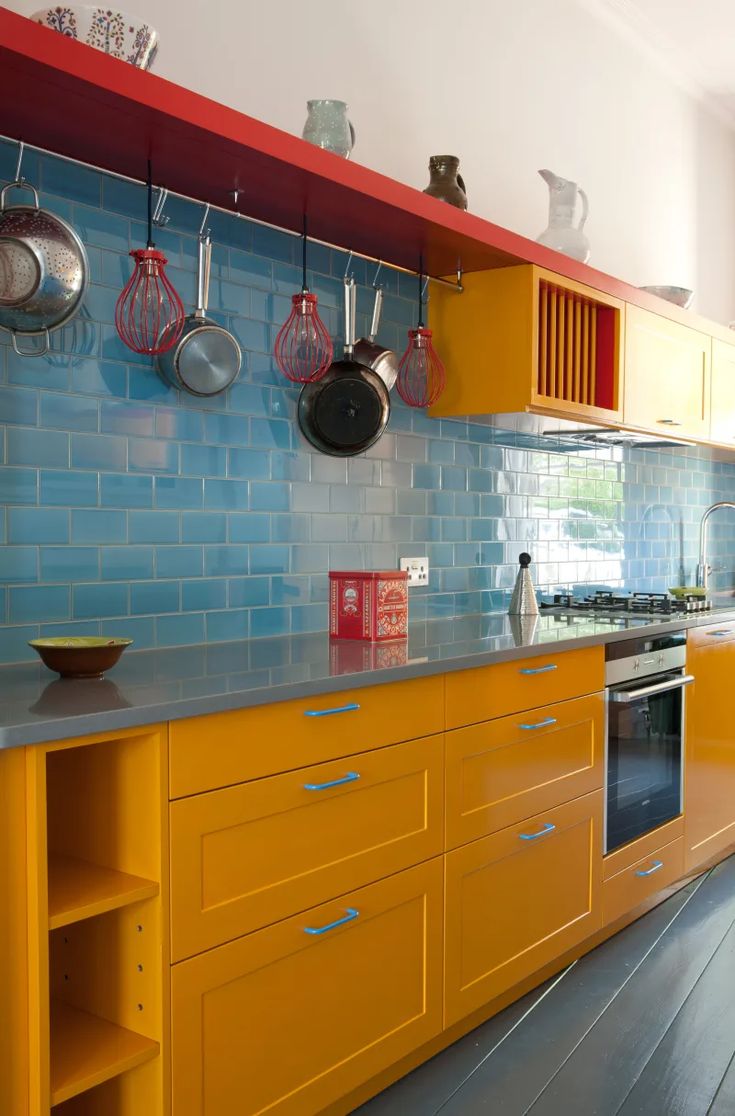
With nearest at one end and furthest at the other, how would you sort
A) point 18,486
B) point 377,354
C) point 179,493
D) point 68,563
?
1. point 18,486
2. point 68,563
3. point 179,493
4. point 377,354

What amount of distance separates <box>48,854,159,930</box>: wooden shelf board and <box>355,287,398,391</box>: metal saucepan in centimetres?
163

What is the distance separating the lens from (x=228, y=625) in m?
2.65

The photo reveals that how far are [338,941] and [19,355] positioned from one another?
4.38 ft

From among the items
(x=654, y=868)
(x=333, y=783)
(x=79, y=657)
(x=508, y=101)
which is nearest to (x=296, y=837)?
(x=333, y=783)

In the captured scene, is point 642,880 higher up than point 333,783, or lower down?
lower down

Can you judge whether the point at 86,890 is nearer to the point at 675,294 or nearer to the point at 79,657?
the point at 79,657

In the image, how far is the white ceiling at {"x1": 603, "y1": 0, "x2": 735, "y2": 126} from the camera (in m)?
4.27

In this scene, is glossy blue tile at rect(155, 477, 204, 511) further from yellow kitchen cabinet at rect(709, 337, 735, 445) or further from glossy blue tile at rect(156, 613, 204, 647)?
yellow kitchen cabinet at rect(709, 337, 735, 445)

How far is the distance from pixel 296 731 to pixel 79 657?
42 cm

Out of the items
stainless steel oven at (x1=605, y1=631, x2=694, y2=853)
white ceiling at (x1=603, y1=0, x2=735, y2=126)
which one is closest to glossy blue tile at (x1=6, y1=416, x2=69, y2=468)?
stainless steel oven at (x1=605, y1=631, x2=694, y2=853)

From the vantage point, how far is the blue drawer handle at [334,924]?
2.00 m

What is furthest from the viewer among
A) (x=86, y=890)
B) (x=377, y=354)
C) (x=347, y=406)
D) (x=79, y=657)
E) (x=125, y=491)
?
(x=377, y=354)

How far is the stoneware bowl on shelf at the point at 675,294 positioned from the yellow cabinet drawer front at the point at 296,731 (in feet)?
8.14

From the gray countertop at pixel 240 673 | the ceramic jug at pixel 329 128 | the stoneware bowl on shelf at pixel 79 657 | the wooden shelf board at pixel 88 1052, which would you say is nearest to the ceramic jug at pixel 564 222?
the ceramic jug at pixel 329 128
